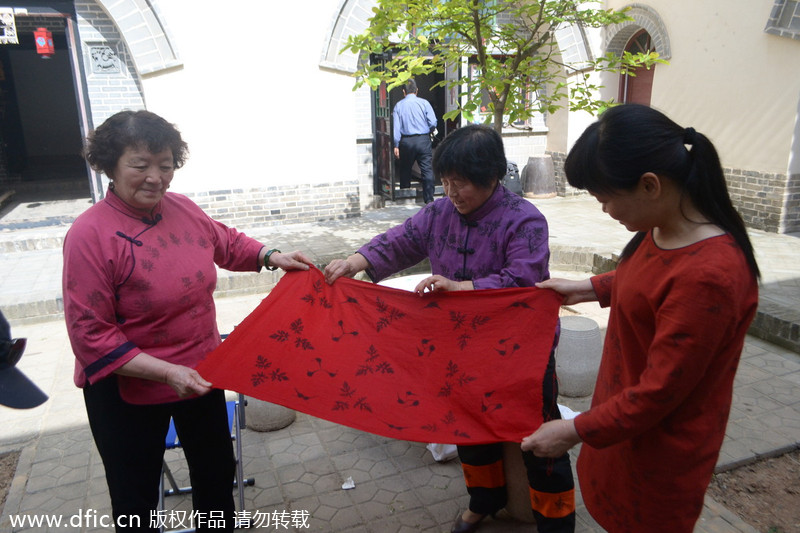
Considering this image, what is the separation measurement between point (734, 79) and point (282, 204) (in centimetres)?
685

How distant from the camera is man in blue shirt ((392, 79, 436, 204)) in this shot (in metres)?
9.55

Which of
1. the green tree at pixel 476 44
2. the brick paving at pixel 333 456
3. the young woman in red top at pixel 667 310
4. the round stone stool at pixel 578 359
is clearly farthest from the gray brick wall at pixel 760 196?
the young woman in red top at pixel 667 310

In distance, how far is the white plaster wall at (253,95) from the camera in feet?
26.7

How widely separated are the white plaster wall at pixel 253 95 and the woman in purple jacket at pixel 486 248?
21.6 feet

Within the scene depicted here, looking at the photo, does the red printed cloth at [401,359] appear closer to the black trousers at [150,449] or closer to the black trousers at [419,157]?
the black trousers at [150,449]

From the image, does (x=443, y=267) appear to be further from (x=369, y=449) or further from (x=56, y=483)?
(x=56, y=483)

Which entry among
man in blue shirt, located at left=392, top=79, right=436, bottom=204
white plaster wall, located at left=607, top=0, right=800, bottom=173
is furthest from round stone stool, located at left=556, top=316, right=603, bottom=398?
man in blue shirt, located at left=392, top=79, right=436, bottom=204

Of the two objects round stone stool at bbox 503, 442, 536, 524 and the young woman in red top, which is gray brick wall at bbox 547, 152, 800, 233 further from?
the young woman in red top

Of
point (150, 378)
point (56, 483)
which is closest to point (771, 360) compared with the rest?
point (150, 378)

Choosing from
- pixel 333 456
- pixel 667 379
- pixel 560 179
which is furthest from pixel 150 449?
pixel 560 179

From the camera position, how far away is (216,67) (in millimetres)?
8258

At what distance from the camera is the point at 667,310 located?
1.50 meters

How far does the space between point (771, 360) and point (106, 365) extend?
4.90 metres

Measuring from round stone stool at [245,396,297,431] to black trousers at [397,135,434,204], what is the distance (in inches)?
257
